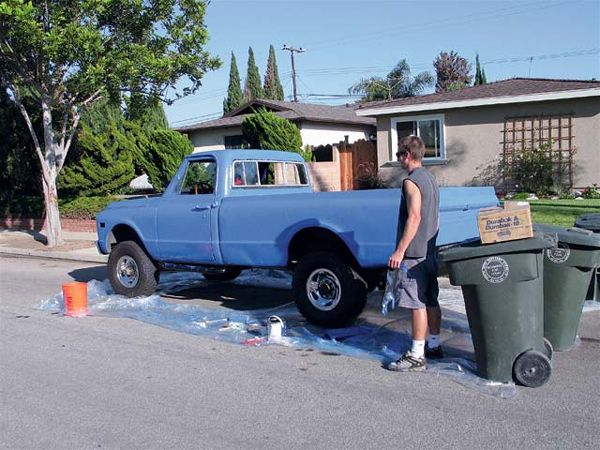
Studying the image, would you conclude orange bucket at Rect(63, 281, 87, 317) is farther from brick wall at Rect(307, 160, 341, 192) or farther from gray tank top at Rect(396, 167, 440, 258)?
brick wall at Rect(307, 160, 341, 192)

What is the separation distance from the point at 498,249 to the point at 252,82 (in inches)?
2119

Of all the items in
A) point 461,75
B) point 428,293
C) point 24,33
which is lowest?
point 428,293

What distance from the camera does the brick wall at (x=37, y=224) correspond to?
18.9 metres

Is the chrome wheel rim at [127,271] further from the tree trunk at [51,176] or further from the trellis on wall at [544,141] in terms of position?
→ the trellis on wall at [544,141]

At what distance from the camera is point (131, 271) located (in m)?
9.03

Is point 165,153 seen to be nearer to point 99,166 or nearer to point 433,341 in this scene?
point 99,166

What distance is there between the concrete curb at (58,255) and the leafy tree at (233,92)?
115ft

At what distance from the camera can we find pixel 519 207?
15.9 feet

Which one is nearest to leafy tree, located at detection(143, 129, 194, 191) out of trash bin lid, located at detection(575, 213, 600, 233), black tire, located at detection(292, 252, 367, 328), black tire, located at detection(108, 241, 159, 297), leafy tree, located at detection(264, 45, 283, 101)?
black tire, located at detection(108, 241, 159, 297)

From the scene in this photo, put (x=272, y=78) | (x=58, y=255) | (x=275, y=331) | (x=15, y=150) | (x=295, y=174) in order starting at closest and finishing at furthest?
(x=275, y=331), (x=295, y=174), (x=58, y=255), (x=15, y=150), (x=272, y=78)

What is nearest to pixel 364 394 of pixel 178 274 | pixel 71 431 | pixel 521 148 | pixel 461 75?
pixel 71 431

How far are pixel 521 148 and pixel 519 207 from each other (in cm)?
1428

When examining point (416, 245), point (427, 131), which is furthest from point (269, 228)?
point (427, 131)

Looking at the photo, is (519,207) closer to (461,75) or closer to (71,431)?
(71,431)
